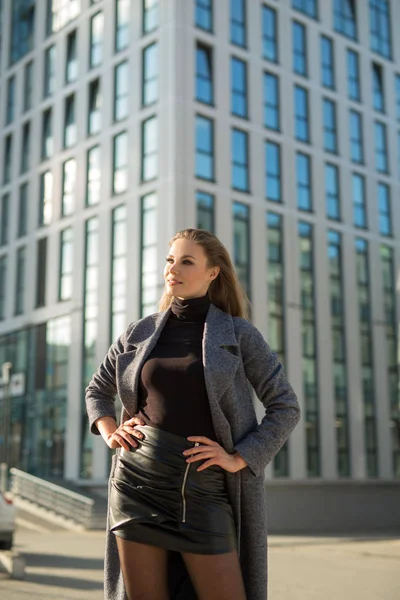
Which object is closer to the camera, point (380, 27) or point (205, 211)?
point (205, 211)

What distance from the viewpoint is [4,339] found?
34.0 meters

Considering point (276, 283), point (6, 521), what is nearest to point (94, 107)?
point (276, 283)

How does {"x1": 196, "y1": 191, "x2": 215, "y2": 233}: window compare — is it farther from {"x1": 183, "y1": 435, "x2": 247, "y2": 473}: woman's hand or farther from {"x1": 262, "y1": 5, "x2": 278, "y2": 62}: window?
{"x1": 183, "y1": 435, "x2": 247, "y2": 473}: woman's hand

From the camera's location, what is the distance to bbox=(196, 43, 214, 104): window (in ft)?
93.3

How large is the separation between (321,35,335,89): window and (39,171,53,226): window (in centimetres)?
1271

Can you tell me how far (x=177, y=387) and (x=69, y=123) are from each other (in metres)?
31.6

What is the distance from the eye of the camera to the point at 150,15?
29250mm

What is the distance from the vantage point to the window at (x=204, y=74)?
93.3ft

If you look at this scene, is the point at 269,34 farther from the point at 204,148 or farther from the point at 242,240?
the point at 242,240

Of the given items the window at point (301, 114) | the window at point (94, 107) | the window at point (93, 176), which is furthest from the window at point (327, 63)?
the window at point (93, 176)

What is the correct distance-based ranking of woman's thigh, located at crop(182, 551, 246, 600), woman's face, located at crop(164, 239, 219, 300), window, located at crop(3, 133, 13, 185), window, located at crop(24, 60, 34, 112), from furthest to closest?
1. window, located at crop(3, 133, 13, 185)
2. window, located at crop(24, 60, 34, 112)
3. woman's face, located at crop(164, 239, 219, 300)
4. woman's thigh, located at crop(182, 551, 246, 600)

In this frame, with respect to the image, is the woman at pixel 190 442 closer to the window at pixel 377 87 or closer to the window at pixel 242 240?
the window at pixel 242 240

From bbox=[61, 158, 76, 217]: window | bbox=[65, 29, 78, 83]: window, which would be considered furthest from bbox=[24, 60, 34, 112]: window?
bbox=[61, 158, 76, 217]: window

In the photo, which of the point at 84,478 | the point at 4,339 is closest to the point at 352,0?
the point at 4,339
